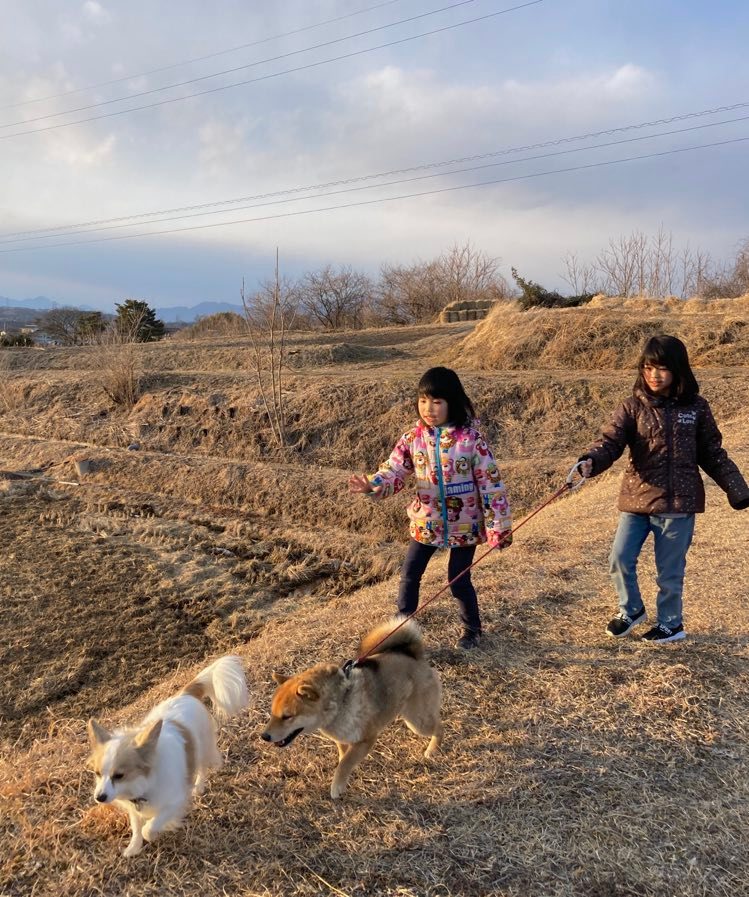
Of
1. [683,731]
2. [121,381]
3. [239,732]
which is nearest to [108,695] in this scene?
[239,732]

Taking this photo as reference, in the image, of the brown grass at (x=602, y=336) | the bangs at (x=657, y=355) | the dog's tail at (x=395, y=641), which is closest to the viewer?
the dog's tail at (x=395, y=641)

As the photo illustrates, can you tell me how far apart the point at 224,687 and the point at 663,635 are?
272cm

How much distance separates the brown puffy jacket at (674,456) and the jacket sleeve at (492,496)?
566 millimetres

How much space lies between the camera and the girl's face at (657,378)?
3.41 meters

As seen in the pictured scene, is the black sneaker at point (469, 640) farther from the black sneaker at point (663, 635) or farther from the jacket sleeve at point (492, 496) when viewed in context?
the black sneaker at point (663, 635)

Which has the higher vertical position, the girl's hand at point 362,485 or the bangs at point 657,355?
the bangs at point 657,355

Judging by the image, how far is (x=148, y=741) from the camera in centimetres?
228

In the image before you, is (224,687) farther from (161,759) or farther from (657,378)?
(657,378)

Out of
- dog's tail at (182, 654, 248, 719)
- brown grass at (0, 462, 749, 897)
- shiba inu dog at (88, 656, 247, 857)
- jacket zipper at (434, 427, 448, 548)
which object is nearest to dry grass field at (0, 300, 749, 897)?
brown grass at (0, 462, 749, 897)

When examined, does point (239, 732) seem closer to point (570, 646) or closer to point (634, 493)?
point (570, 646)

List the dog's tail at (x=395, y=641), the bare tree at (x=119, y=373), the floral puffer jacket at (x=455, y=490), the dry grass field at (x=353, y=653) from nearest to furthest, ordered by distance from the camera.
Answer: the dry grass field at (x=353, y=653)
the dog's tail at (x=395, y=641)
the floral puffer jacket at (x=455, y=490)
the bare tree at (x=119, y=373)

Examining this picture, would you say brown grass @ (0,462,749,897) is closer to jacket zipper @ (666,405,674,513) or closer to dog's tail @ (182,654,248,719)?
dog's tail @ (182,654,248,719)

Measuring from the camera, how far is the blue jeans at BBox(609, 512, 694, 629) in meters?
3.56

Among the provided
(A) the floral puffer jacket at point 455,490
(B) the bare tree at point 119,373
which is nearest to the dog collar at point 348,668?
(A) the floral puffer jacket at point 455,490
